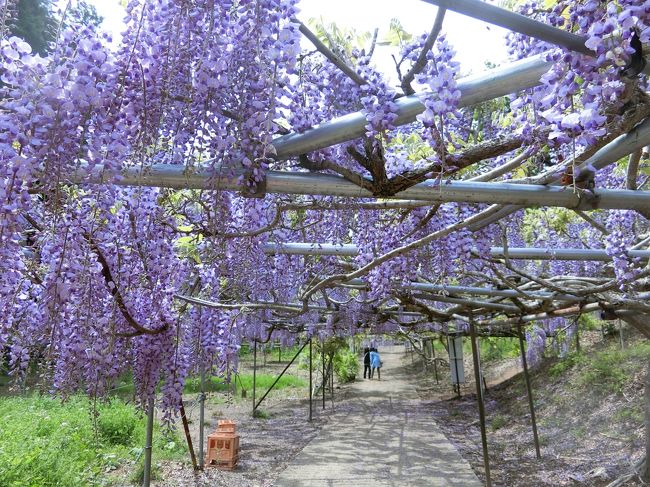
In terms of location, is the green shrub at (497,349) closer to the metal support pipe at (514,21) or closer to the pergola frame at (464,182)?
the pergola frame at (464,182)

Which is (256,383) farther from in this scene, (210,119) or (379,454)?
(210,119)

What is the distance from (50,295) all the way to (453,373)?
13.4 meters

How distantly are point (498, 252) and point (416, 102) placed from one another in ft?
9.61

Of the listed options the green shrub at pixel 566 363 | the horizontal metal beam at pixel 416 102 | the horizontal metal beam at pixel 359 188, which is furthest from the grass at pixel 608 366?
the horizontal metal beam at pixel 416 102

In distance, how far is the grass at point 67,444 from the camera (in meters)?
4.52

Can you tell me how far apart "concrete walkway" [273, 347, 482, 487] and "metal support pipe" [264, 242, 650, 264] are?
9.34 feet

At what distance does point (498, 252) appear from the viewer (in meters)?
4.36

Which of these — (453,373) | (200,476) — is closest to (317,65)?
(200,476)

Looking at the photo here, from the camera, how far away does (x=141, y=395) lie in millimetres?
3928

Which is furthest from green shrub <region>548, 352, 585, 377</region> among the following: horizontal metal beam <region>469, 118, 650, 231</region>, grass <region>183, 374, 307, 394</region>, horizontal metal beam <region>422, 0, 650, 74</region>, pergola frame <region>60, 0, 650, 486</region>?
horizontal metal beam <region>422, 0, 650, 74</region>

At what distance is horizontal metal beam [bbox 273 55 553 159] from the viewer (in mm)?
1538

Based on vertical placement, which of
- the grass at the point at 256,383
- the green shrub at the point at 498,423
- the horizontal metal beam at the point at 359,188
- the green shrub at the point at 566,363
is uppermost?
the horizontal metal beam at the point at 359,188

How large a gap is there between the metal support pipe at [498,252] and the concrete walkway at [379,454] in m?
2.85

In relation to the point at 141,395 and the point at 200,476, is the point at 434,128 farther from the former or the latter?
the point at 200,476
